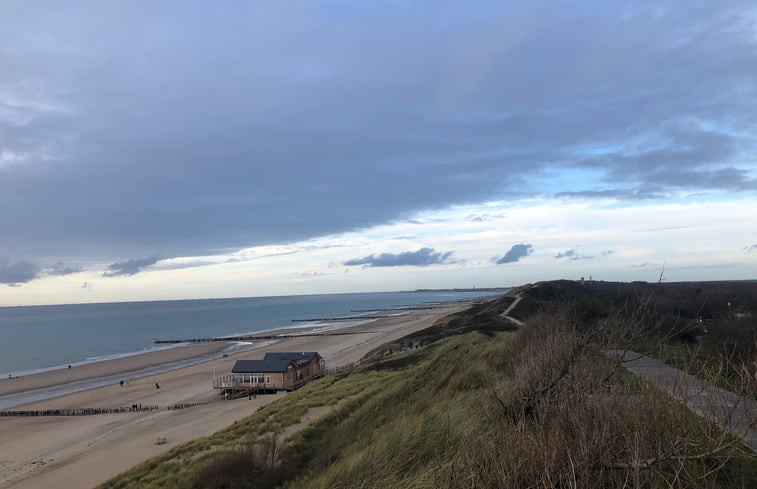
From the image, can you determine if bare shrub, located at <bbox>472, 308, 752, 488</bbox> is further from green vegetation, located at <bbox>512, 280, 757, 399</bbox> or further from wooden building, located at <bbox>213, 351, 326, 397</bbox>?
wooden building, located at <bbox>213, 351, 326, 397</bbox>

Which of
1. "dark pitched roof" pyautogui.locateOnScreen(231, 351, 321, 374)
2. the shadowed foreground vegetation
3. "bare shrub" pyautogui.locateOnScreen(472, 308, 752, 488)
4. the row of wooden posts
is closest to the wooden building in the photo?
"dark pitched roof" pyautogui.locateOnScreen(231, 351, 321, 374)

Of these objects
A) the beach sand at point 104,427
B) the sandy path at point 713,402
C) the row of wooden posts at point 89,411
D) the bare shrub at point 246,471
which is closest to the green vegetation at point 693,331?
the sandy path at point 713,402

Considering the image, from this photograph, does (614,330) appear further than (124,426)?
No

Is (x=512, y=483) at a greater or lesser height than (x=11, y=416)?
greater

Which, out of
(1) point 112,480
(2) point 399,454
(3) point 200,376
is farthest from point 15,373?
(2) point 399,454

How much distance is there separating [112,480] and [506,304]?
197ft

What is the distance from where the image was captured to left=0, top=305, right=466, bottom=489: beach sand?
72.8 ft

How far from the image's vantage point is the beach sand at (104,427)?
22.2 metres

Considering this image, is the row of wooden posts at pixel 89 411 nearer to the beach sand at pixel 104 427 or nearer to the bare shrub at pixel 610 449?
the beach sand at pixel 104 427

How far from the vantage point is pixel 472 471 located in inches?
172

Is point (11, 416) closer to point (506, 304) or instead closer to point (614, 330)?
point (614, 330)

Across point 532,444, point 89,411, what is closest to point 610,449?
point 532,444

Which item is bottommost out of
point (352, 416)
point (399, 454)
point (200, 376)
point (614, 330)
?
point (200, 376)

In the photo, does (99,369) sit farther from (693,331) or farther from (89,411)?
(693,331)
